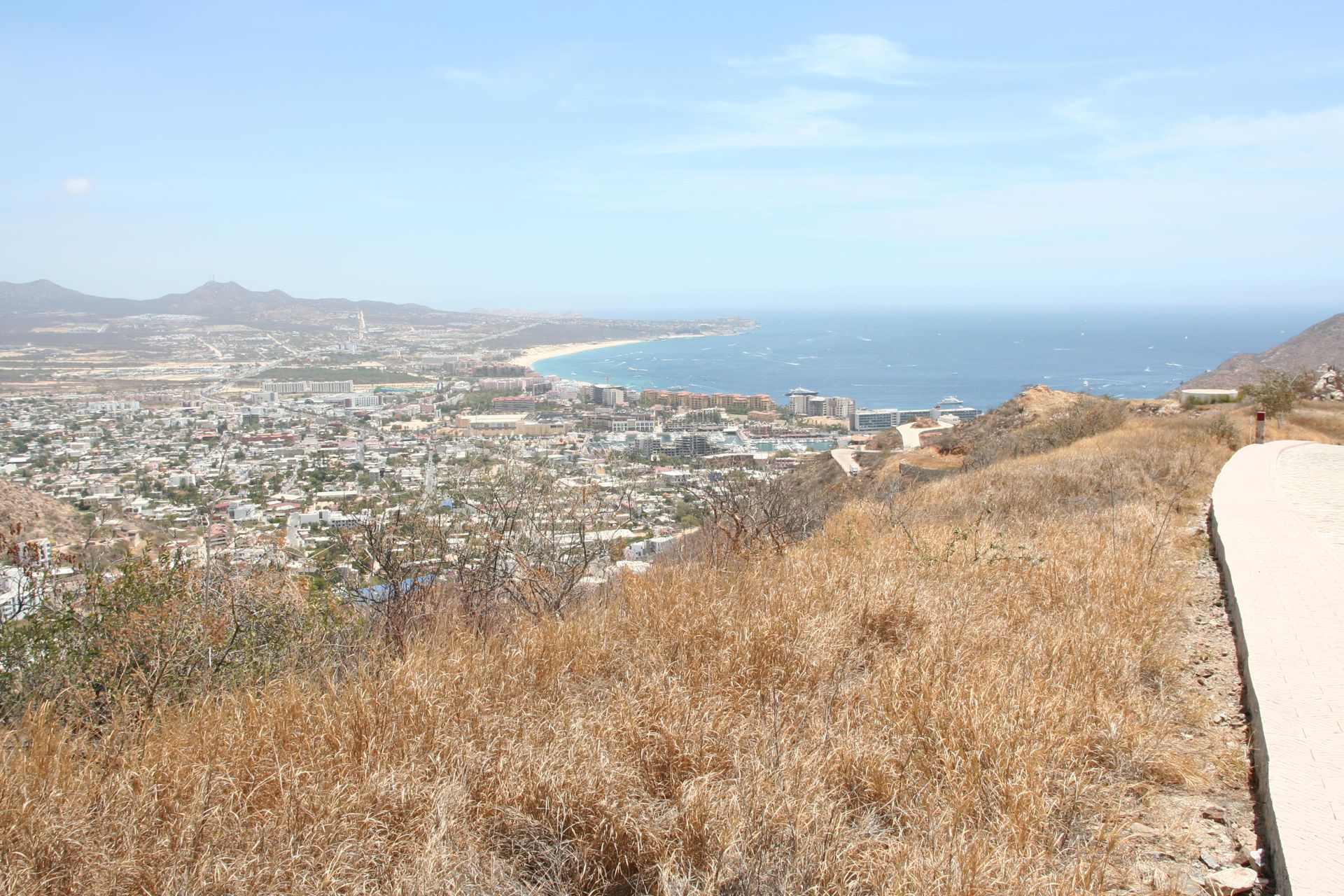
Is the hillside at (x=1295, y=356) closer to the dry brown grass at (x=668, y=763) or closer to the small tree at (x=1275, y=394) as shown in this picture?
the small tree at (x=1275, y=394)

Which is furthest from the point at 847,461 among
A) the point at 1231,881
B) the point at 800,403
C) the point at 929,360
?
the point at 929,360

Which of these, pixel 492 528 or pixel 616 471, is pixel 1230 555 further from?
pixel 616 471

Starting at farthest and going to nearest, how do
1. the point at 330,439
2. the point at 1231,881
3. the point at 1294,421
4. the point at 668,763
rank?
the point at 330,439
the point at 1294,421
the point at 668,763
the point at 1231,881

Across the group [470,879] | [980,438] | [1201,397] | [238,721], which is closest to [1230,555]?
[470,879]

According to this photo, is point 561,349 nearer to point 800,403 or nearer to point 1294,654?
point 800,403

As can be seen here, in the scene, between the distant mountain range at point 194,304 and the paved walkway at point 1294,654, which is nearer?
the paved walkway at point 1294,654

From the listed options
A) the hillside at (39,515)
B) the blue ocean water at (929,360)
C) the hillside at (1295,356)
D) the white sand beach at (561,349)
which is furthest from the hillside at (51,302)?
the hillside at (1295,356)

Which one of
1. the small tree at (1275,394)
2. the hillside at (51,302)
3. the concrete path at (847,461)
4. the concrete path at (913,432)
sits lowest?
the concrete path at (847,461)
